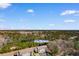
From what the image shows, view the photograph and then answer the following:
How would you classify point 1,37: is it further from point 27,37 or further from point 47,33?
point 47,33

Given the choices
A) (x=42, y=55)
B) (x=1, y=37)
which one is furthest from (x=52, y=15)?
(x=1, y=37)

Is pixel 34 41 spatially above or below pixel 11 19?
below

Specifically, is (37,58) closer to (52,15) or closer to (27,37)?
(27,37)

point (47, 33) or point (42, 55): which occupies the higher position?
point (47, 33)

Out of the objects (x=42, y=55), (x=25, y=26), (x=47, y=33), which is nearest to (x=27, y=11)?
(x=25, y=26)

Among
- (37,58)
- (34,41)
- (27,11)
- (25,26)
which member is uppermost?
(27,11)
